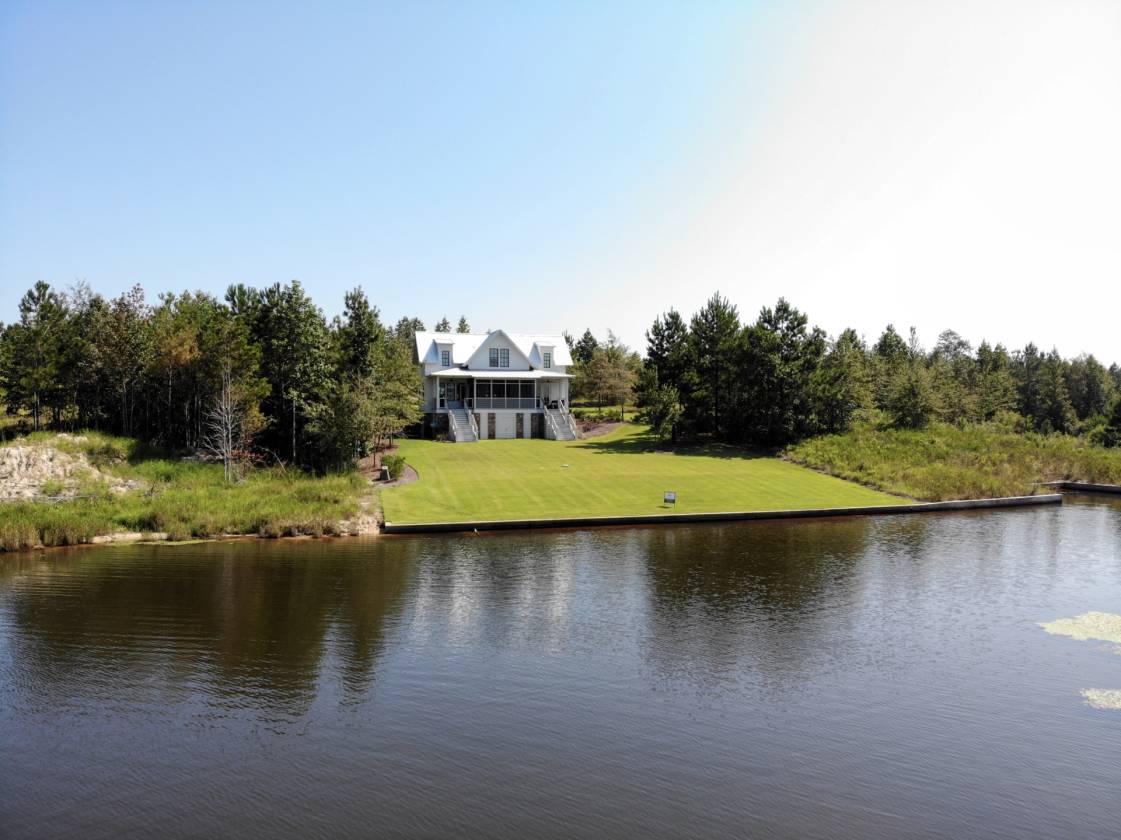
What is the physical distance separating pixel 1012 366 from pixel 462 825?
113426 millimetres

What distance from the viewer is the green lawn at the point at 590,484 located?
116 ft

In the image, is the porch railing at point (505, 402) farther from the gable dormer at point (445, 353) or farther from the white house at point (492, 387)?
the gable dormer at point (445, 353)

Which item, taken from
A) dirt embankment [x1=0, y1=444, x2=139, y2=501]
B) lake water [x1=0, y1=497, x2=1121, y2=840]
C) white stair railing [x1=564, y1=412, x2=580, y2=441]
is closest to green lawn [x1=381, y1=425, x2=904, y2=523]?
white stair railing [x1=564, y1=412, x2=580, y2=441]

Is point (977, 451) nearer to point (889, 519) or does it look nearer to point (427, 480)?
point (889, 519)

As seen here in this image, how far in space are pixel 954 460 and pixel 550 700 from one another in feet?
141

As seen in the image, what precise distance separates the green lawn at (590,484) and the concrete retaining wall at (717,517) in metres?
0.68

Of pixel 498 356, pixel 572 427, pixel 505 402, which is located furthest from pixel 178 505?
pixel 498 356

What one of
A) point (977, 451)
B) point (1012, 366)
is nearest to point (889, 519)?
point (977, 451)

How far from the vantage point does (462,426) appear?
188 feet

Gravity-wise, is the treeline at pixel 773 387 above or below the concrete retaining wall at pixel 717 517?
above

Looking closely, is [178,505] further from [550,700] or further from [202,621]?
[550,700]

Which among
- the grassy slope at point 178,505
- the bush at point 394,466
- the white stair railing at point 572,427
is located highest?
the white stair railing at point 572,427

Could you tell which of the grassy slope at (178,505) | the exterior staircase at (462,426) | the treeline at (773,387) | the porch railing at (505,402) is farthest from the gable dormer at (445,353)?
the grassy slope at (178,505)

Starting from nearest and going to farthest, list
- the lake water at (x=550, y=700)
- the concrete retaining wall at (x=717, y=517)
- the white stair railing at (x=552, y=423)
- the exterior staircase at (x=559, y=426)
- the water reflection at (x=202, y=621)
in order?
the lake water at (x=550, y=700) < the water reflection at (x=202, y=621) < the concrete retaining wall at (x=717, y=517) < the white stair railing at (x=552, y=423) < the exterior staircase at (x=559, y=426)
